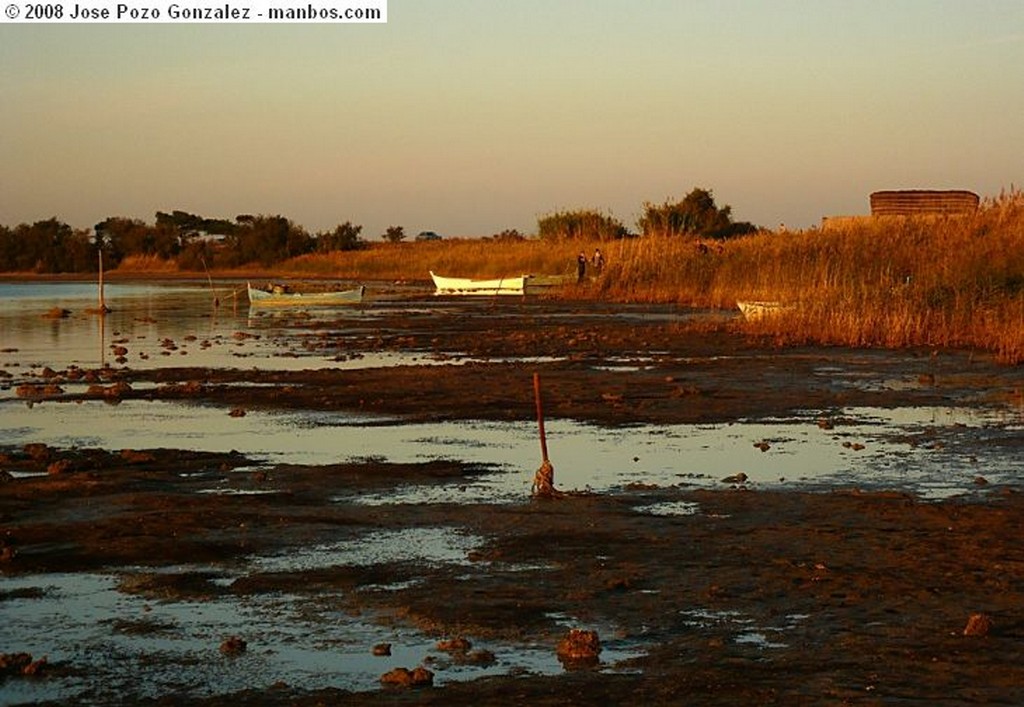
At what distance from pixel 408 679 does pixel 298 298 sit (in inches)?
2135

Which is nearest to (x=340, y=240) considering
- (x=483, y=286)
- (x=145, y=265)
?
(x=145, y=265)

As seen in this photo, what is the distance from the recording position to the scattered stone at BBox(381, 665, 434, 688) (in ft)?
24.6

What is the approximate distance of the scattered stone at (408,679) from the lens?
751cm

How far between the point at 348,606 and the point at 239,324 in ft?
125

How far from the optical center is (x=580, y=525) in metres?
11.7

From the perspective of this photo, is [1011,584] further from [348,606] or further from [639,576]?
[348,606]

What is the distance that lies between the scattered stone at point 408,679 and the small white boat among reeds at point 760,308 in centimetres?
2737

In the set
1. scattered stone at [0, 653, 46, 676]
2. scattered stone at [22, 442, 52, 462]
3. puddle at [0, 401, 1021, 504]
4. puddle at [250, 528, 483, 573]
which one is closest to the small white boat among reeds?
puddle at [0, 401, 1021, 504]

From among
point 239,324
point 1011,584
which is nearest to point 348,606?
point 1011,584

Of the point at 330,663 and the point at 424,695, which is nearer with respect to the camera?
the point at 424,695

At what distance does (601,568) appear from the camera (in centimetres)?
1013

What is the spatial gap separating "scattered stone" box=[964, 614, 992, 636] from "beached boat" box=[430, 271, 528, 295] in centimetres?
5959

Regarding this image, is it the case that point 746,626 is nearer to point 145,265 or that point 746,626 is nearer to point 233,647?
point 233,647

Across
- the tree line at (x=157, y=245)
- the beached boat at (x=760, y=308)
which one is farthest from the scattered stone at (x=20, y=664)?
the tree line at (x=157, y=245)
